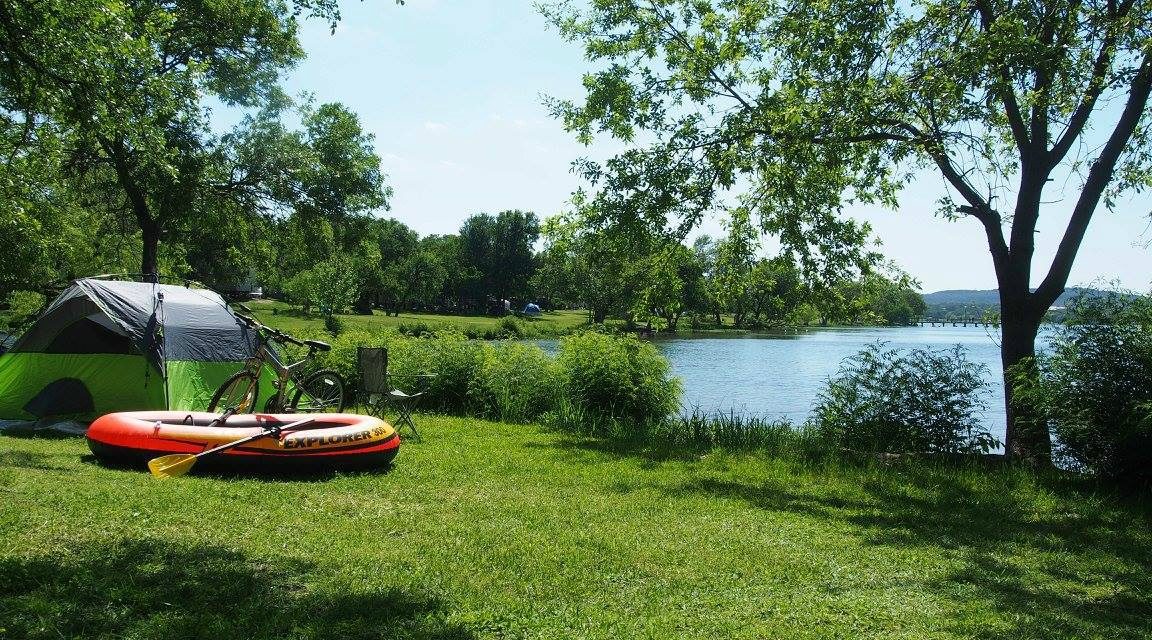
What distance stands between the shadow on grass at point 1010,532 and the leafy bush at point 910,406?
0.73 meters

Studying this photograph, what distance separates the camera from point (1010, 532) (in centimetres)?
624

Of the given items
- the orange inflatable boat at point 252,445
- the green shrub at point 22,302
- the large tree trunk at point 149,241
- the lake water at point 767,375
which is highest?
the large tree trunk at point 149,241

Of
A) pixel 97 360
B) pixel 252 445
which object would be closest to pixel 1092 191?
pixel 252 445

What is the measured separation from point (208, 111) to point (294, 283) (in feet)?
158

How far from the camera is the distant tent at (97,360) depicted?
31.7 ft

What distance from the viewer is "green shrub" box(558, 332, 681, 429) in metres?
12.3

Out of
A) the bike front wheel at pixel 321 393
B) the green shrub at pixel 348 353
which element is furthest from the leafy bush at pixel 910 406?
the green shrub at pixel 348 353

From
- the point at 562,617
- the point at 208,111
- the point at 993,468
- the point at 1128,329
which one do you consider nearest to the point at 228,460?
the point at 562,617

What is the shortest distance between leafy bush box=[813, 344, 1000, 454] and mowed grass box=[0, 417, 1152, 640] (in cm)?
147

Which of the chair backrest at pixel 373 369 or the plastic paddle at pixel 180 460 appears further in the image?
the chair backrest at pixel 373 369

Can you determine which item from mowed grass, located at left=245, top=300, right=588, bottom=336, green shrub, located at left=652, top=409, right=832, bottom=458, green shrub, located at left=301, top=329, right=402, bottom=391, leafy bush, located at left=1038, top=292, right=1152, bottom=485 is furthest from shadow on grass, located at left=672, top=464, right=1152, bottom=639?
mowed grass, located at left=245, top=300, right=588, bottom=336

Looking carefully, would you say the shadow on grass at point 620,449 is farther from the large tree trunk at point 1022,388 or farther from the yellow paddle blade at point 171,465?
the yellow paddle blade at point 171,465

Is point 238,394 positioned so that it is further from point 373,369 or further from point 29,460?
point 29,460

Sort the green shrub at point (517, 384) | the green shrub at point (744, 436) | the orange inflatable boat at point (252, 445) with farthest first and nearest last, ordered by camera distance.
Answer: the green shrub at point (517, 384) → the green shrub at point (744, 436) → the orange inflatable boat at point (252, 445)
